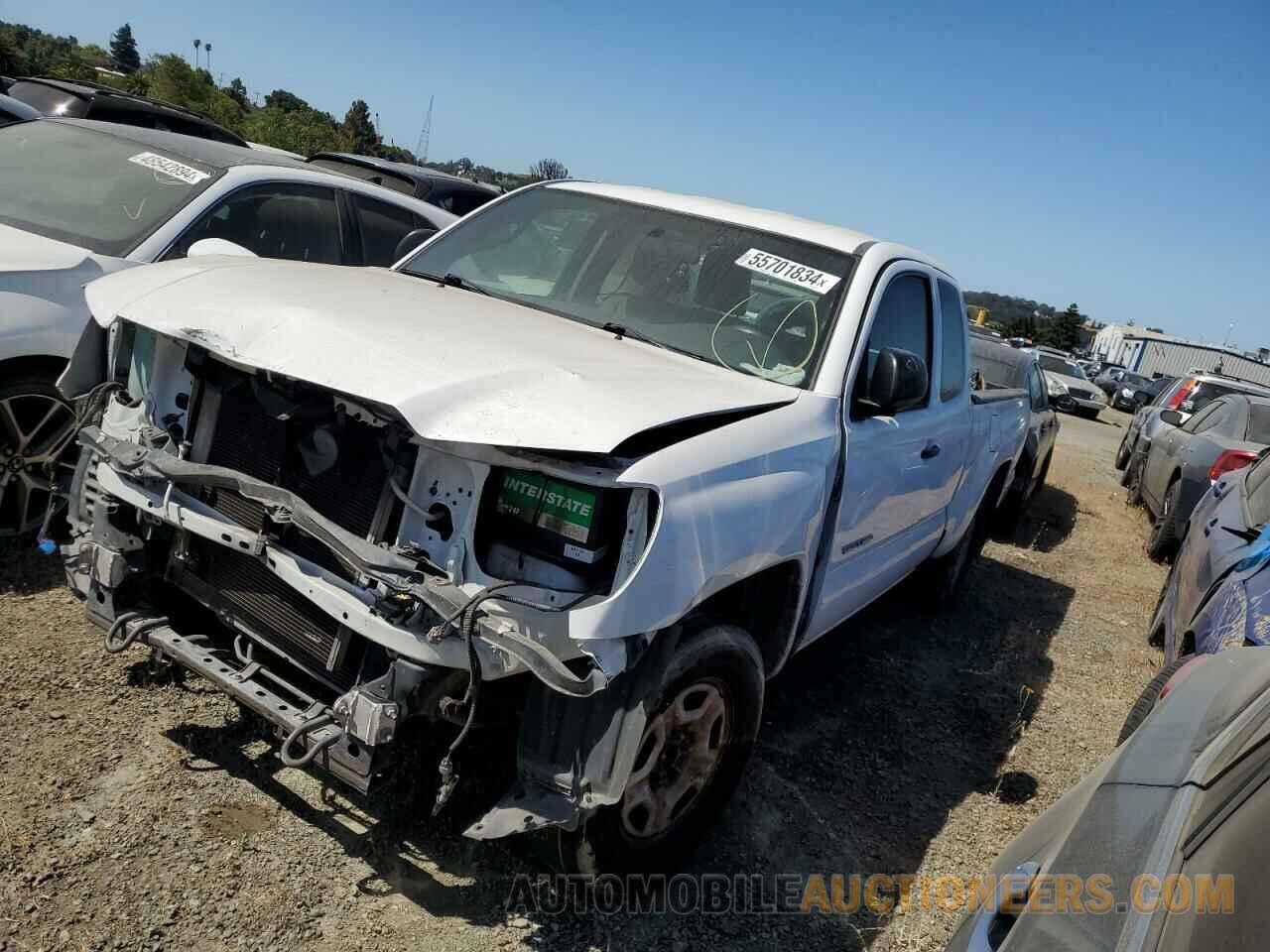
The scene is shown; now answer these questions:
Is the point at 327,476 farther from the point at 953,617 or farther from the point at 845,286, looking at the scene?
the point at 953,617

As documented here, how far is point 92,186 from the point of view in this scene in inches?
194

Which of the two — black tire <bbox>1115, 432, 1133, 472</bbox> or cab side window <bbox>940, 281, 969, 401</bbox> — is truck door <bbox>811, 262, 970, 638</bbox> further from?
black tire <bbox>1115, 432, 1133, 472</bbox>

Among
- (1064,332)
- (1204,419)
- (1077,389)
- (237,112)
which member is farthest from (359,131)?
(1064,332)

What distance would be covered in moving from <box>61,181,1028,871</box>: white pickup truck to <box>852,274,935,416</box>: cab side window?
46mm

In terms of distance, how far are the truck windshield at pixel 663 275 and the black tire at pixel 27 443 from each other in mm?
1651

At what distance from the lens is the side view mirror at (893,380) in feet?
11.6

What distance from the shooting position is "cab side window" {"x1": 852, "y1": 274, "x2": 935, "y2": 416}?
367 centimetres

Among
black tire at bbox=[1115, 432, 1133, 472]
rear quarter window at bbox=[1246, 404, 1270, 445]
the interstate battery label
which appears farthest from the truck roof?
black tire at bbox=[1115, 432, 1133, 472]

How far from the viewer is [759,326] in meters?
3.63

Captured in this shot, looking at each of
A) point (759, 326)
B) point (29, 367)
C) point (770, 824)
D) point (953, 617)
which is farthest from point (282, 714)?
point (953, 617)

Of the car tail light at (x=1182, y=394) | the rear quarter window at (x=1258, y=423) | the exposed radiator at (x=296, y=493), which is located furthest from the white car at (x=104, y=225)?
the car tail light at (x=1182, y=394)

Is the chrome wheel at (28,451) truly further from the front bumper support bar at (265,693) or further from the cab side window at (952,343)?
the cab side window at (952,343)

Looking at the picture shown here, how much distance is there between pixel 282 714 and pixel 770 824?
1863 millimetres

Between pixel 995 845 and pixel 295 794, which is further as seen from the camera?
pixel 995 845
